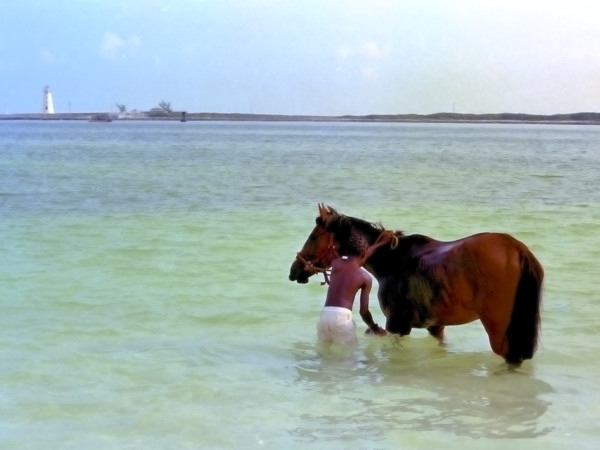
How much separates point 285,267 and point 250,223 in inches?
186

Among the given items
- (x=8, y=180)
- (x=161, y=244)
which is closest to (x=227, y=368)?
(x=161, y=244)

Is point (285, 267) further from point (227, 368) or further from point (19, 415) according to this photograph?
point (19, 415)

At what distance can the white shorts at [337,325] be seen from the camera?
5.94 metres

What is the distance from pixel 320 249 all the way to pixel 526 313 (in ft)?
4.43

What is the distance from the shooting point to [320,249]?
5.96 metres

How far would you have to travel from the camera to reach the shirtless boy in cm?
586

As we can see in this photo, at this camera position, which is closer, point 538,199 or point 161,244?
point 161,244

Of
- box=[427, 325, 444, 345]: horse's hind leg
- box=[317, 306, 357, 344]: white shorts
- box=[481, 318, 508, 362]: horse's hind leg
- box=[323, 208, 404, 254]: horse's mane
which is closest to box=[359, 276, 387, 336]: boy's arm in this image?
box=[317, 306, 357, 344]: white shorts

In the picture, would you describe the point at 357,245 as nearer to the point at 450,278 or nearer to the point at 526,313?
the point at 450,278

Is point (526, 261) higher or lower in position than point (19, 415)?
higher

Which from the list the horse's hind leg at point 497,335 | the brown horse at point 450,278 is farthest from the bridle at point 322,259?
the horse's hind leg at point 497,335

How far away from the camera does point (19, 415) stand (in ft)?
16.6

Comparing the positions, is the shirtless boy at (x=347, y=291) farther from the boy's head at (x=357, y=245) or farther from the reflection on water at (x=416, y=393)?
the reflection on water at (x=416, y=393)

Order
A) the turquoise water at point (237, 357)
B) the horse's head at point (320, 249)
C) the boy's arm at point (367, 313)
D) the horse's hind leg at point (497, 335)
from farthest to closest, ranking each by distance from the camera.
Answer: the horse's head at point (320, 249)
the boy's arm at point (367, 313)
the horse's hind leg at point (497, 335)
the turquoise water at point (237, 357)
